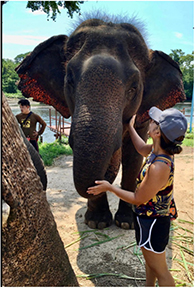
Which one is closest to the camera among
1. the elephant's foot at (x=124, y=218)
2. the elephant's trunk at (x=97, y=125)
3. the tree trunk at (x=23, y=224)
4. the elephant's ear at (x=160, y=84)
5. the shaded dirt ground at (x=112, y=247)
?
the tree trunk at (x=23, y=224)

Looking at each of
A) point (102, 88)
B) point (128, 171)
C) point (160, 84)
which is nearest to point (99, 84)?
point (102, 88)

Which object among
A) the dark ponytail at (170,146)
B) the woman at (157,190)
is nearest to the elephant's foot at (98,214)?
the woman at (157,190)

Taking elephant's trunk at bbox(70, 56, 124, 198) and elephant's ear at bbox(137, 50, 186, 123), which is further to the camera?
Answer: elephant's ear at bbox(137, 50, 186, 123)

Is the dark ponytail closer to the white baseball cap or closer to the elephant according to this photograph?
the white baseball cap

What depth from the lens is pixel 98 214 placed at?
362 cm

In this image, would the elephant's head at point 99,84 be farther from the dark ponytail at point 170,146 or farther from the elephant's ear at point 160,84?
the dark ponytail at point 170,146

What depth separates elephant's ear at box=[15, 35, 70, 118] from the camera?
3307mm

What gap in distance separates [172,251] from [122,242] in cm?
59

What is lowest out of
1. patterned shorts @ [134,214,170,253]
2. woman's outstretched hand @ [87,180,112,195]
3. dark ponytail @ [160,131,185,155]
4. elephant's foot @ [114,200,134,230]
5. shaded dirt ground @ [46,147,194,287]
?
shaded dirt ground @ [46,147,194,287]

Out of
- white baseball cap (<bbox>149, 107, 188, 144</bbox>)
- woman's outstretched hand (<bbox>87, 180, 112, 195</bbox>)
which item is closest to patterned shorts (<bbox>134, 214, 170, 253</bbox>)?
woman's outstretched hand (<bbox>87, 180, 112, 195</bbox>)

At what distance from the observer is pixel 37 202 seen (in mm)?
1057

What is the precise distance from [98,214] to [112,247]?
0.61 meters

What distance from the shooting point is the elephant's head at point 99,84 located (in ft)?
7.00

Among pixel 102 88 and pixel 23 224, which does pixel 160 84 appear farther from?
pixel 23 224
